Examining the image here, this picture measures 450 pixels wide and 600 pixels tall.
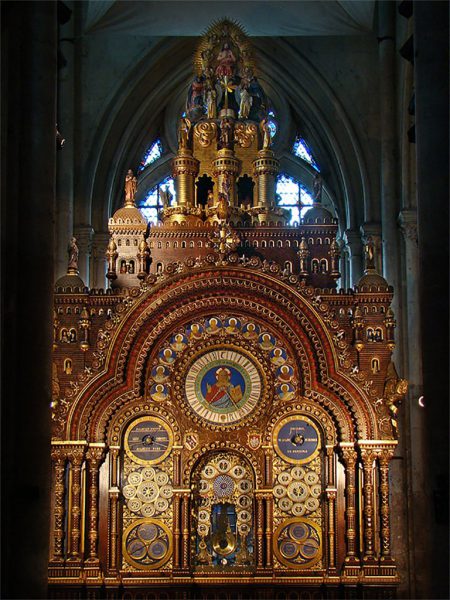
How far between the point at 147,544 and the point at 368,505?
3.37 metres

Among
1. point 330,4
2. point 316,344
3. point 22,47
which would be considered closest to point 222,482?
point 316,344

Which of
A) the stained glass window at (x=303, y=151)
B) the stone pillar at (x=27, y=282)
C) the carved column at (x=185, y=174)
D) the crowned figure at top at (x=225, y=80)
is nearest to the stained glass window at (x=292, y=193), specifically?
the stained glass window at (x=303, y=151)

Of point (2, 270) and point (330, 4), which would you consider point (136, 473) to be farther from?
point (330, 4)

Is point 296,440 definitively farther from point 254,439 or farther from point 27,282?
point 27,282

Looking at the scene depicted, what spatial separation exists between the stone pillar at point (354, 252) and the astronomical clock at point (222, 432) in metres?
7.24

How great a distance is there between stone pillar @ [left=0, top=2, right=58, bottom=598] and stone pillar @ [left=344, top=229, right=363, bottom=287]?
42.1 feet

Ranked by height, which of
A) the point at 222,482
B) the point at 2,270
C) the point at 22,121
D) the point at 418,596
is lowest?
the point at 418,596

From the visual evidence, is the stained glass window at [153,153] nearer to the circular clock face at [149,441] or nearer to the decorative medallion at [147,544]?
the circular clock face at [149,441]

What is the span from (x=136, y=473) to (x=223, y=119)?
20.9 ft

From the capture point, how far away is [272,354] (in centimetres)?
1905

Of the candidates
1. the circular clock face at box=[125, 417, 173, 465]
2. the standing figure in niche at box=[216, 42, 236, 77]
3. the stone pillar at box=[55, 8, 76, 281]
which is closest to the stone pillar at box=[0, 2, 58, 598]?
the circular clock face at box=[125, 417, 173, 465]

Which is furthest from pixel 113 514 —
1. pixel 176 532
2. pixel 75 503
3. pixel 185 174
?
pixel 185 174

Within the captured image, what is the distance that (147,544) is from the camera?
18453mm

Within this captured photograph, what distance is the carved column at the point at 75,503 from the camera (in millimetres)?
18172
